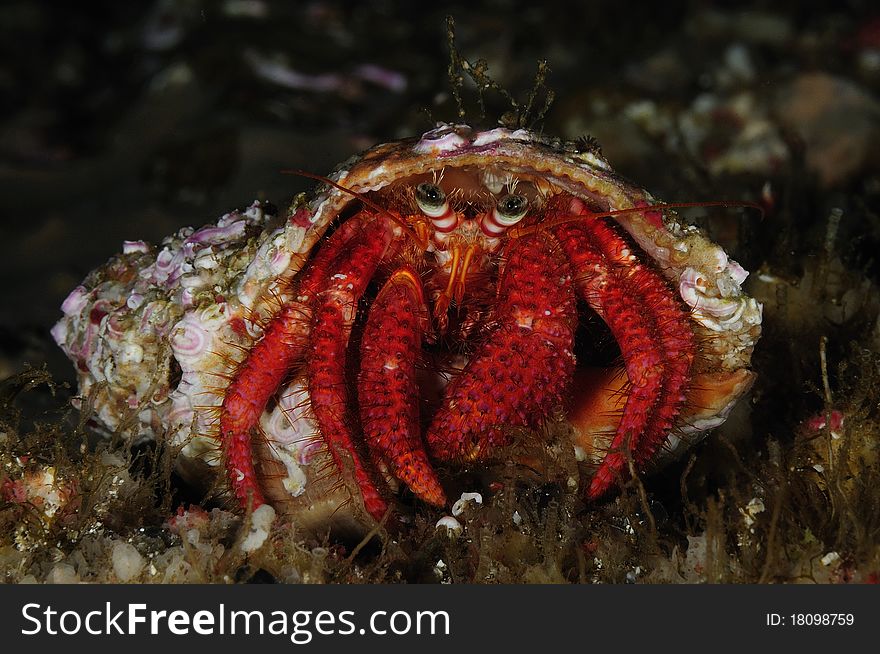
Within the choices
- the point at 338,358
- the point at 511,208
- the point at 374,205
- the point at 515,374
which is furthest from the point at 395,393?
the point at 511,208

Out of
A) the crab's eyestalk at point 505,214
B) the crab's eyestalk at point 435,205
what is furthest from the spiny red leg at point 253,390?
the crab's eyestalk at point 505,214

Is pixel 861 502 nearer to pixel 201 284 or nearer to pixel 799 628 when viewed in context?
pixel 799 628

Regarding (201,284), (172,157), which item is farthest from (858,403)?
(172,157)

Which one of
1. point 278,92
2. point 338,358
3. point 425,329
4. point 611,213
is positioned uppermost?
point 278,92

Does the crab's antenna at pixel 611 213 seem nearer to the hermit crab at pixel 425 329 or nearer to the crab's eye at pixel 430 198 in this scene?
the hermit crab at pixel 425 329

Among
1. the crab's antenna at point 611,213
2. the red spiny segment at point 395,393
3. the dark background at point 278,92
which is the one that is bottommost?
the red spiny segment at point 395,393

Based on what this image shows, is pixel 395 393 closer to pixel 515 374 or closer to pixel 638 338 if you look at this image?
pixel 515 374
